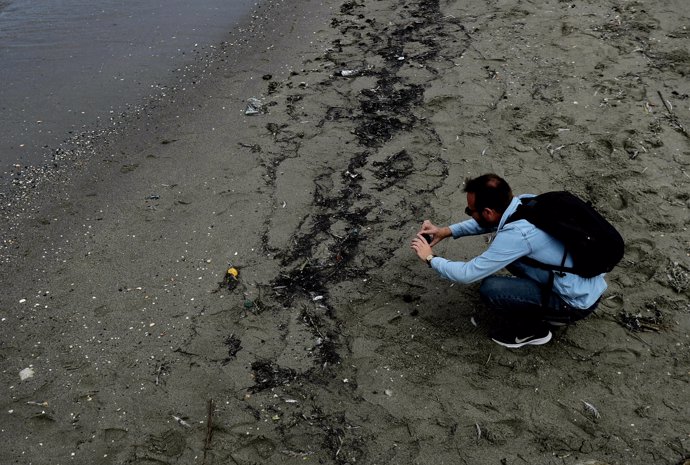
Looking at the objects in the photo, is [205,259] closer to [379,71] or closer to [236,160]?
[236,160]

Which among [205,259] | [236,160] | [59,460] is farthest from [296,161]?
[59,460]

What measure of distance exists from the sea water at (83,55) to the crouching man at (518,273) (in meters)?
4.40

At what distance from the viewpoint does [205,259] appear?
4641mm

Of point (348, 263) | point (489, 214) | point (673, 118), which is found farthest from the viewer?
point (673, 118)

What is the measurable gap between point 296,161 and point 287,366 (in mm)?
2309

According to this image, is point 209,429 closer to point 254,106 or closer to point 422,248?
point 422,248

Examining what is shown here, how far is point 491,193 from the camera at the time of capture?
3535mm

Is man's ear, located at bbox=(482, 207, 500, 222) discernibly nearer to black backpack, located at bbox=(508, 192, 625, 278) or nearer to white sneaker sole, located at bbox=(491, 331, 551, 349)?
black backpack, located at bbox=(508, 192, 625, 278)

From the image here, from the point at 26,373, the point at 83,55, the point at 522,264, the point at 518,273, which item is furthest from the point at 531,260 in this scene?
the point at 83,55

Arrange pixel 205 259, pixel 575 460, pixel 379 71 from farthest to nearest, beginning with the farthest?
pixel 379 71 < pixel 205 259 < pixel 575 460

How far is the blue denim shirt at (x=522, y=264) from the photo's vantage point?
3406 mm

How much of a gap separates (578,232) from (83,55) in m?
6.55

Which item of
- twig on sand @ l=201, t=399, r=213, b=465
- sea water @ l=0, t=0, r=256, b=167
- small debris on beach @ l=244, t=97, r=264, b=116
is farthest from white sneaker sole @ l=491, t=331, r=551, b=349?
sea water @ l=0, t=0, r=256, b=167

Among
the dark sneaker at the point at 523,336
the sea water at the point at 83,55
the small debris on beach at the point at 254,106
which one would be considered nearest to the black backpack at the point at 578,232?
the dark sneaker at the point at 523,336
